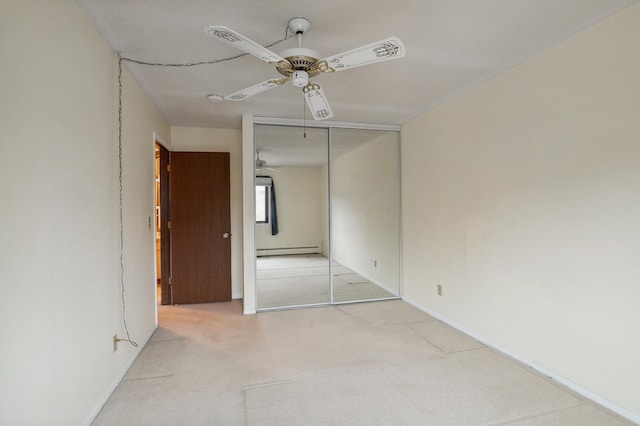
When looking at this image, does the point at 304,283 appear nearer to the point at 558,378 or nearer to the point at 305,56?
the point at 558,378

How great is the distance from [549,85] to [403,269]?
2714mm

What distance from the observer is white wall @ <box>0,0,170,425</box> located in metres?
1.27

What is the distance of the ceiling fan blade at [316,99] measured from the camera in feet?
6.84

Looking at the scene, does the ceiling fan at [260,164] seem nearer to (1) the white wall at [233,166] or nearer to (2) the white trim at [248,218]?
(2) the white trim at [248,218]

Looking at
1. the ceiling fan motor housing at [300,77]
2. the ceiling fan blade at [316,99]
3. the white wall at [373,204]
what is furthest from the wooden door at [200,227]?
the ceiling fan motor housing at [300,77]

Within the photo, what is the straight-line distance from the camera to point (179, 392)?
2.22 meters

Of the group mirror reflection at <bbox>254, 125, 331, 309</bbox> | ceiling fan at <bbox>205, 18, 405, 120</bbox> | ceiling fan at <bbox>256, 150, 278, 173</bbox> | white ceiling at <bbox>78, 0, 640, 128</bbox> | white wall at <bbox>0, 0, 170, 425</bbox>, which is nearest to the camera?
white wall at <bbox>0, 0, 170, 425</bbox>

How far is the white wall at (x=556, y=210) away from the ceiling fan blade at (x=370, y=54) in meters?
1.41

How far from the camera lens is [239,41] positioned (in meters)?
1.57

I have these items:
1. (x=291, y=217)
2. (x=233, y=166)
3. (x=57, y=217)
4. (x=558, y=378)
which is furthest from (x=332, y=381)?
(x=233, y=166)

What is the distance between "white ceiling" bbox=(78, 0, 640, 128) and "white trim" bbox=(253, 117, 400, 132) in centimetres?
72

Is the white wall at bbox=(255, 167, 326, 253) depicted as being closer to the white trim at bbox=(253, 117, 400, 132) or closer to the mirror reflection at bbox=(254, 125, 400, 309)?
the mirror reflection at bbox=(254, 125, 400, 309)

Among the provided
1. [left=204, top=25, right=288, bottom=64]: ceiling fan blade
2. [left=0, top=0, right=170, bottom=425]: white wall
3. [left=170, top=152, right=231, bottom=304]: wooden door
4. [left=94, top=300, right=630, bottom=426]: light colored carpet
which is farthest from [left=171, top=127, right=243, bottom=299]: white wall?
[left=204, top=25, right=288, bottom=64]: ceiling fan blade

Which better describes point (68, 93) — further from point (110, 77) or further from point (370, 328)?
point (370, 328)
